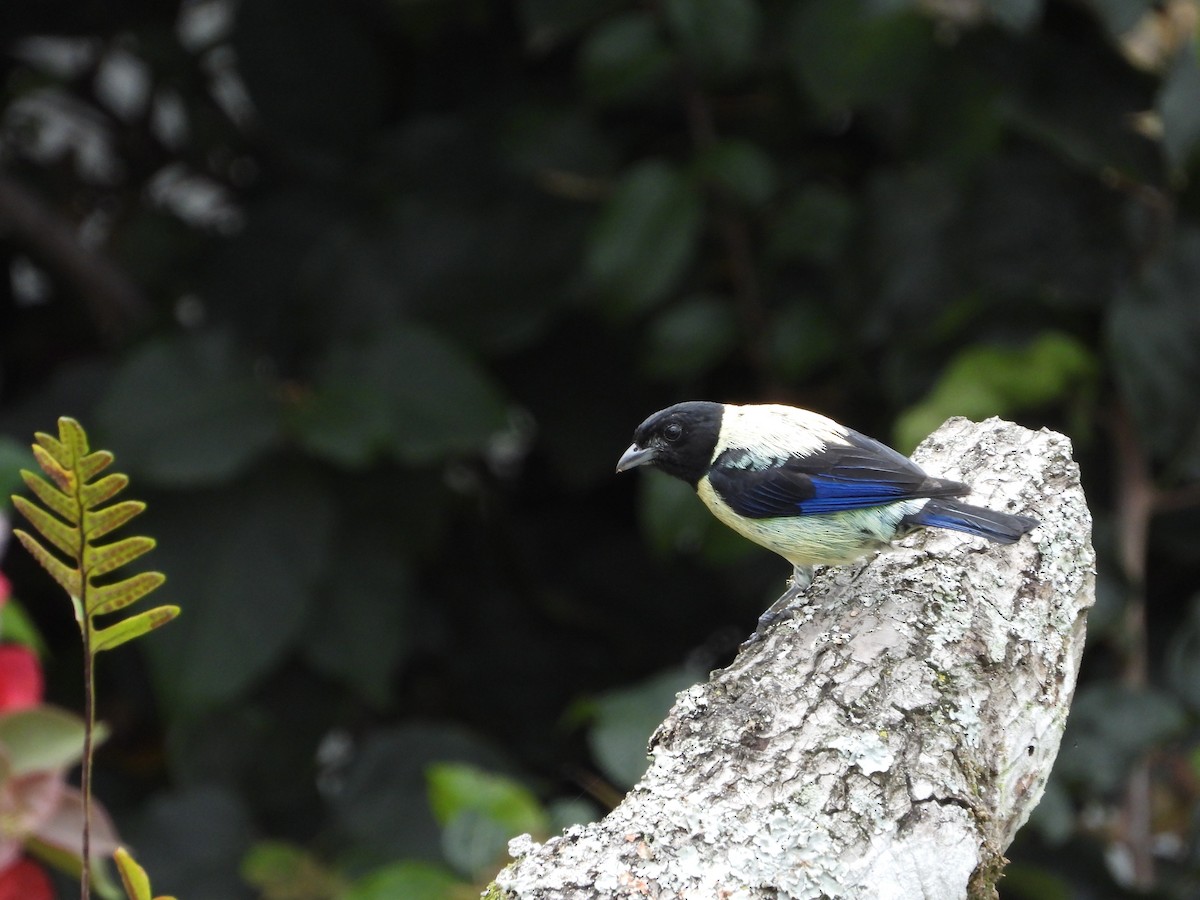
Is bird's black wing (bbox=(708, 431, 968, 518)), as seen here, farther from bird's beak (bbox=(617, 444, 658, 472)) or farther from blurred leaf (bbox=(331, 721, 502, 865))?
blurred leaf (bbox=(331, 721, 502, 865))

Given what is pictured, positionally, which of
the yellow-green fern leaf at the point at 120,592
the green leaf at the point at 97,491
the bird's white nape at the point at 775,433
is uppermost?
the green leaf at the point at 97,491

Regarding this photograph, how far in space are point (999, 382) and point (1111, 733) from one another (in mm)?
660

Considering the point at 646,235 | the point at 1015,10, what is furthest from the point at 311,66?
the point at 1015,10

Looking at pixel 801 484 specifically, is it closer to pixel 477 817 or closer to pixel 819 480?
pixel 819 480

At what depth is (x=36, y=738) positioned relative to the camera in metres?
1.87

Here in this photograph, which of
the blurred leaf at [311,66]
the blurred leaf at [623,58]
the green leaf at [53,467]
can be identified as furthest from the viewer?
the blurred leaf at [311,66]

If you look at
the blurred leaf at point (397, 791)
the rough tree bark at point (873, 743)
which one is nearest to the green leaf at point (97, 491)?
the rough tree bark at point (873, 743)

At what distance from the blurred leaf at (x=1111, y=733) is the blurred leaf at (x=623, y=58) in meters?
1.49

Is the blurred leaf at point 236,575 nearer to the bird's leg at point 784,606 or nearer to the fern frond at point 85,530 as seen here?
the bird's leg at point 784,606

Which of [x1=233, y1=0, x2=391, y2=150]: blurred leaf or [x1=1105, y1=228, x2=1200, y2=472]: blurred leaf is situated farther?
[x1=233, y1=0, x2=391, y2=150]: blurred leaf

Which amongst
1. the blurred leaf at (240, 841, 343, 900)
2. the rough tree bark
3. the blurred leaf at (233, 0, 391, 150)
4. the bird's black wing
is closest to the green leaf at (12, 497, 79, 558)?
the rough tree bark

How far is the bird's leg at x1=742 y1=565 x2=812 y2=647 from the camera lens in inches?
69.8

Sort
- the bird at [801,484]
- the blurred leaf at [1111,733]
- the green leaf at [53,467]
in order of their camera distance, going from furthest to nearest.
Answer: the blurred leaf at [1111,733]
the bird at [801,484]
the green leaf at [53,467]

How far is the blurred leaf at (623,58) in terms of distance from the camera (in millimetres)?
2990
